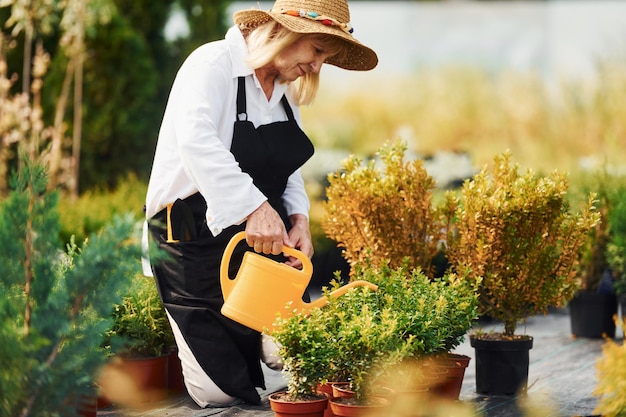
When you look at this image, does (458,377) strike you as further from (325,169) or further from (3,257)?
(325,169)

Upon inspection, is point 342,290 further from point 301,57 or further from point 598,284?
point 598,284

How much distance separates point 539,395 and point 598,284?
1675 millimetres

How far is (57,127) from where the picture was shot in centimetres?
784

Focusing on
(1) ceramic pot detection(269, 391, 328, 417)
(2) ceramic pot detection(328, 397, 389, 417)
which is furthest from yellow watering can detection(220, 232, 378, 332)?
(2) ceramic pot detection(328, 397, 389, 417)

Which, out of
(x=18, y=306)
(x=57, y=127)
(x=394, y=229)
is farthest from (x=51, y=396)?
(x=57, y=127)

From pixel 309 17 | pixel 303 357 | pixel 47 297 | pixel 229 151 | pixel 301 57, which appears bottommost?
pixel 303 357

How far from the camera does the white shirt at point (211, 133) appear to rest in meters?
3.12

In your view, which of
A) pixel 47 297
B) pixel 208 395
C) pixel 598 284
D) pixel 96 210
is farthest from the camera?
pixel 96 210

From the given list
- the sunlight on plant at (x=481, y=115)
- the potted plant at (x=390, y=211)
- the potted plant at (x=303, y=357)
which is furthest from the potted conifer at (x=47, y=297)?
the sunlight on plant at (x=481, y=115)

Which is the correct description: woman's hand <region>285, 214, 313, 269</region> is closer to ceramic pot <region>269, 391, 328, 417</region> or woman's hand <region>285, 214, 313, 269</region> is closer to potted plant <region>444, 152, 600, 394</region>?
potted plant <region>444, 152, 600, 394</region>

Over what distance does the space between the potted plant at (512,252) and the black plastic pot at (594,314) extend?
144 centimetres

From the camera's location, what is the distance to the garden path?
331 cm

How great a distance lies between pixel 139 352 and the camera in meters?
3.53

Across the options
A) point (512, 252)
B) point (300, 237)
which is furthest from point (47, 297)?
point (512, 252)
